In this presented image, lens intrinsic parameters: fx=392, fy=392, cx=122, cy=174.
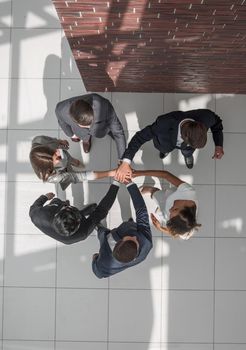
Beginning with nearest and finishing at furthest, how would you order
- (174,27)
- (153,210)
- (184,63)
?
(174,27), (184,63), (153,210)

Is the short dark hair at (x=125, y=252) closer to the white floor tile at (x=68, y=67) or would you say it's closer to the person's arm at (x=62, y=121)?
the person's arm at (x=62, y=121)

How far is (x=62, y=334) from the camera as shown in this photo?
4.21m

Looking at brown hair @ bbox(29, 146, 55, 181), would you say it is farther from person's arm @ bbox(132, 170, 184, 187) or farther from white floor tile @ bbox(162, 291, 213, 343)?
white floor tile @ bbox(162, 291, 213, 343)

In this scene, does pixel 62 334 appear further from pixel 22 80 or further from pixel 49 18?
pixel 49 18

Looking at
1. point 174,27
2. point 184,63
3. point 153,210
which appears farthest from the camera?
point 153,210

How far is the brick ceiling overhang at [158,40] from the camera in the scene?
2.35 metres

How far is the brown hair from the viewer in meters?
3.15

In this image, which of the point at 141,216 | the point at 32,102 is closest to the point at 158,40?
the point at 141,216

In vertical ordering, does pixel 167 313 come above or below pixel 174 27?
below

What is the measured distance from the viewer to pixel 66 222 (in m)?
3.08

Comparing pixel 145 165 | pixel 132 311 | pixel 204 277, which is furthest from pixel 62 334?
pixel 145 165

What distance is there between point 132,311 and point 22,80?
2783 millimetres

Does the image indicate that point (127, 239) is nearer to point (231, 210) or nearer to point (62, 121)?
point (62, 121)

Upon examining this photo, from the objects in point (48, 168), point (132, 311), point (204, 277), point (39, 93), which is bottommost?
point (132, 311)
